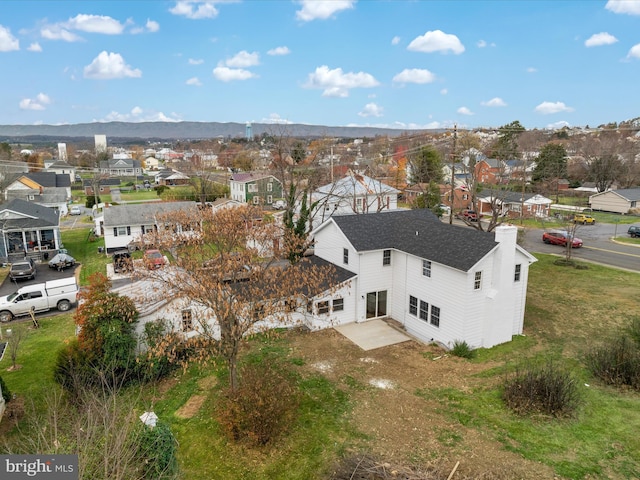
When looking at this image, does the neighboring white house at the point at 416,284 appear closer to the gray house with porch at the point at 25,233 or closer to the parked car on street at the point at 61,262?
the parked car on street at the point at 61,262

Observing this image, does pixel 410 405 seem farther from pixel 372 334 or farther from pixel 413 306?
pixel 413 306

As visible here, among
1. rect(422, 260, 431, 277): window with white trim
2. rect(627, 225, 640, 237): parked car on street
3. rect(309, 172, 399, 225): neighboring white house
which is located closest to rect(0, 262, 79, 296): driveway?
rect(309, 172, 399, 225): neighboring white house

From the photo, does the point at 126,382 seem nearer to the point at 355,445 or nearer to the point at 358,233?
the point at 355,445

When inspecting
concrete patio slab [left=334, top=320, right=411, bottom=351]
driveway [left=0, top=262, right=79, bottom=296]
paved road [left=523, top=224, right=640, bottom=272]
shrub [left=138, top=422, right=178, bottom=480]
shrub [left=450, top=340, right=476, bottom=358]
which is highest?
shrub [left=138, top=422, right=178, bottom=480]

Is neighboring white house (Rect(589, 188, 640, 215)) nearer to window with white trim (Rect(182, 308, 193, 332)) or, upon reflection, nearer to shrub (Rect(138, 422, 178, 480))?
window with white trim (Rect(182, 308, 193, 332))

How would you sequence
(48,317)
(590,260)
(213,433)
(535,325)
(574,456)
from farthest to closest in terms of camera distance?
(590,260)
(48,317)
(535,325)
(213,433)
(574,456)

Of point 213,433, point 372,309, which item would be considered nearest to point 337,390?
point 213,433

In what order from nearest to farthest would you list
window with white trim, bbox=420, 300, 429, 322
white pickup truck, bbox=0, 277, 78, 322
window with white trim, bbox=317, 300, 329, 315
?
window with white trim, bbox=420, 300, 429, 322
window with white trim, bbox=317, 300, 329, 315
white pickup truck, bbox=0, 277, 78, 322
